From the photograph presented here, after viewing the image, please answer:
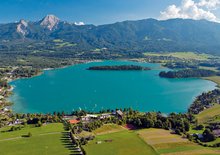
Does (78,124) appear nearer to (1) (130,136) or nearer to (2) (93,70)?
(1) (130,136)

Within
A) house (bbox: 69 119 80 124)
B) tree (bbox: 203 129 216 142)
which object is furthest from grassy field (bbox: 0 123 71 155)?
Answer: tree (bbox: 203 129 216 142)

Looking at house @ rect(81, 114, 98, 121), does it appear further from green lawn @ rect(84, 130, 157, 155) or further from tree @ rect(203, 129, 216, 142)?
tree @ rect(203, 129, 216, 142)

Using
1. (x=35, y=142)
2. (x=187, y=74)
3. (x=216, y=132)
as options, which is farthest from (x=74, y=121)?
(x=187, y=74)

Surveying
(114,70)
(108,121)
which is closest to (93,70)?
(114,70)

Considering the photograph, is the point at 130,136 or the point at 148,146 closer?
the point at 148,146

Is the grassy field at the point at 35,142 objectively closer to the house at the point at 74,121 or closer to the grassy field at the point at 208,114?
the house at the point at 74,121

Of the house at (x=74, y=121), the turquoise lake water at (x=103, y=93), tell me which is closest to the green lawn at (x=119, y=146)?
the house at (x=74, y=121)
